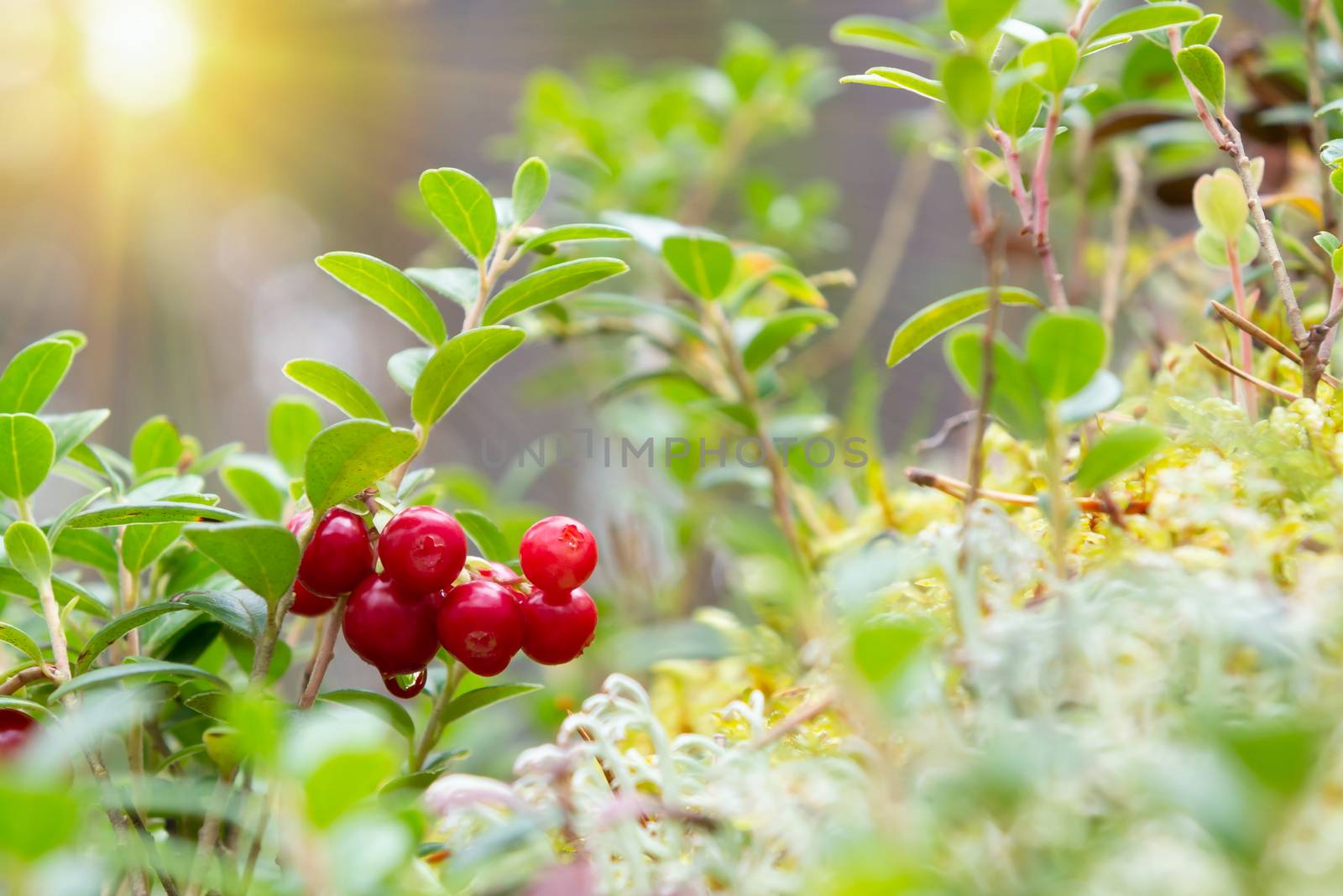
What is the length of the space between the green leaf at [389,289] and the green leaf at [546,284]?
3cm

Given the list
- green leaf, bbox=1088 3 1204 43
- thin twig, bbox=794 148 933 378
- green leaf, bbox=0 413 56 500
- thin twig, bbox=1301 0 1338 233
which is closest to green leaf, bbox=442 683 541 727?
green leaf, bbox=0 413 56 500

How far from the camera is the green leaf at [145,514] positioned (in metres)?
0.41

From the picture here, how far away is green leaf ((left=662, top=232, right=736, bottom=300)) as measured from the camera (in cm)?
69

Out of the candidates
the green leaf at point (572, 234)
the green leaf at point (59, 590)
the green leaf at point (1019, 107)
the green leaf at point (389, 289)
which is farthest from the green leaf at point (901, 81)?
the green leaf at point (59, 590)

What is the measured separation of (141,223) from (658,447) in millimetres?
2158

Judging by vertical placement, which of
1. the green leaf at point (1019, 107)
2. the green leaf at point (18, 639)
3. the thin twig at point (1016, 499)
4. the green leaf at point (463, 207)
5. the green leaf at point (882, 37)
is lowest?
the green leaf at point (18, 639)

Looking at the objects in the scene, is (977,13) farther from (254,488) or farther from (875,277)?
(875,277)

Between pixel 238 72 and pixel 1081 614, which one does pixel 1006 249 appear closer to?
pixel 1081 614

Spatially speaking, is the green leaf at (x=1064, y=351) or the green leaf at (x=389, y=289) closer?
the green leaf at (x=1064, y=351)

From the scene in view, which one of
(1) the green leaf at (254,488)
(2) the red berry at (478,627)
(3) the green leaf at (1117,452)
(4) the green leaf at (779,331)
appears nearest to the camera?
(3) the green leaf at (1117,452)

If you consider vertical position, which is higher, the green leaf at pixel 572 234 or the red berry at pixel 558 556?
the green leaf at pixel 572 234

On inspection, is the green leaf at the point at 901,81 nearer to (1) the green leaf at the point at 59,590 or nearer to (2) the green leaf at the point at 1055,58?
(2) the green leaf at the point at 1055,58

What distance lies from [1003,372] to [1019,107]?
211 mm

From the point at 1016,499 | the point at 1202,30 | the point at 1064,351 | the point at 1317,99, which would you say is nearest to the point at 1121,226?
the point at 1317,99
